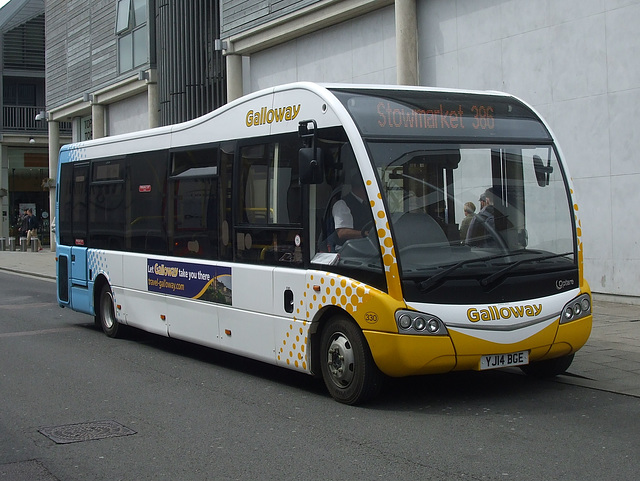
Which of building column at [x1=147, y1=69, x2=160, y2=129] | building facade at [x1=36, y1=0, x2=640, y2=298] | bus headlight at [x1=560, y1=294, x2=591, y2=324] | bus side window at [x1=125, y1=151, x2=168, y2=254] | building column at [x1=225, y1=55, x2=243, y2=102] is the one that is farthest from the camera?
building column at [x1=147, y1=69, x2=160, y2=129]

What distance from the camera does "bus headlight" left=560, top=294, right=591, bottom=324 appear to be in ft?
25.5

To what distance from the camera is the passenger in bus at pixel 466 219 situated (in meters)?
7.59

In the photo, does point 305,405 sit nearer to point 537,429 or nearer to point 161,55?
point 537,429

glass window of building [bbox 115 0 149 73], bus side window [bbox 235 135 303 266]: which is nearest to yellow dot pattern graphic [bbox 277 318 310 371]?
bus side window [bbox 235 135 303 266]

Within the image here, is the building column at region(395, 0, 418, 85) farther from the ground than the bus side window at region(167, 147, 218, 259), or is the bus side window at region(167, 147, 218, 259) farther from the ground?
the building column at region(395, 0, 418, 85)

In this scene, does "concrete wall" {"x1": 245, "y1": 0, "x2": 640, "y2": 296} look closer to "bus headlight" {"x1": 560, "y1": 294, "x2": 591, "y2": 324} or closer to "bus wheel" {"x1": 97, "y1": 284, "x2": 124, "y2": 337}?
"bus headlight" {"x1": 560, "y1": 294, "x2": 591, "y2": 324}

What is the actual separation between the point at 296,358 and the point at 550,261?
240 centimetres

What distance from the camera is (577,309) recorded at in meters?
7.89

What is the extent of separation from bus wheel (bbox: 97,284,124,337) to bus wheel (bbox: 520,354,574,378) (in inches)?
226

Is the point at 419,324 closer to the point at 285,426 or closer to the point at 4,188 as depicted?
the point at 285,426

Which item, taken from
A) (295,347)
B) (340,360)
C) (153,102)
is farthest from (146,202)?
(153,102)

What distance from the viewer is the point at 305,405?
7.61 meters

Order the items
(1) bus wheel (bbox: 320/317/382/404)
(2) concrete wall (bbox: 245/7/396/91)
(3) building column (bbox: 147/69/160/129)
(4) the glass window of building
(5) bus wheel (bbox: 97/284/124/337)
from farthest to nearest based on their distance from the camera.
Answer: (4) the glass window of building < (3) building column (bbox: 147/69/160/129) < (2) concrete wall (bbox: 245/7/396/91) < (5) bus wheel (bbox: 97/284/124/337) < (1) bus wheel (bbox: 320/317/382/404)

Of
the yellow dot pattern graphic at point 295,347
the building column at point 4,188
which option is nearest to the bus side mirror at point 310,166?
the yellow dot pattern graphic at point 295,347
